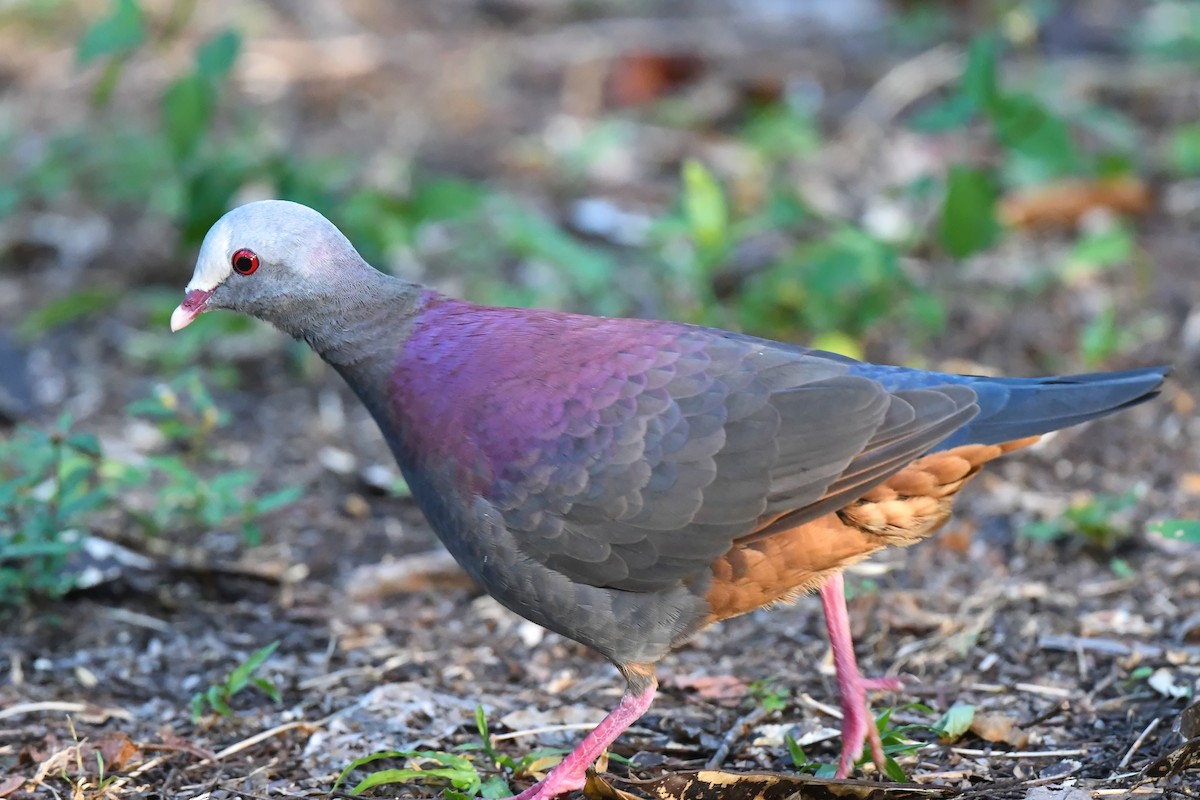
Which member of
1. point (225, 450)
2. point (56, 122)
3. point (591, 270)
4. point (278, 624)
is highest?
point (56, 122)

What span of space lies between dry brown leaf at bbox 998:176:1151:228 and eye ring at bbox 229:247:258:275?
4140 mm

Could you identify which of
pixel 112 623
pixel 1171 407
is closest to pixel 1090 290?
pixel 1171 407

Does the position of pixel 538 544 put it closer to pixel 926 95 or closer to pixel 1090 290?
pixel 1090 290

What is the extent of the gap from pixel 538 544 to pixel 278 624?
4.73ft

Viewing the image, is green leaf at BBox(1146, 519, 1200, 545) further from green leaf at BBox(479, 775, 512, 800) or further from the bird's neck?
the bird's neck

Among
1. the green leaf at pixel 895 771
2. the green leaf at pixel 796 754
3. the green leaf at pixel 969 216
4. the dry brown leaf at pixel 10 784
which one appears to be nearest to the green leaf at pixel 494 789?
the green leaf at pixel 796 754

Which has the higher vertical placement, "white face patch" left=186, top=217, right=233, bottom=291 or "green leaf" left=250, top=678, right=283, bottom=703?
"white face patch" left=186, top=217, right=233, bottom=291

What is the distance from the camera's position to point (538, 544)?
129 inches

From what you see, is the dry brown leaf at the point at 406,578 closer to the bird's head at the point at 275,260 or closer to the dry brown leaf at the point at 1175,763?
the bird's head at the point at 275,260

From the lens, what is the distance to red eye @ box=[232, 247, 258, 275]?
11.8 ft

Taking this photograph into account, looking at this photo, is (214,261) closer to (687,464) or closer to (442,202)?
(687,464)

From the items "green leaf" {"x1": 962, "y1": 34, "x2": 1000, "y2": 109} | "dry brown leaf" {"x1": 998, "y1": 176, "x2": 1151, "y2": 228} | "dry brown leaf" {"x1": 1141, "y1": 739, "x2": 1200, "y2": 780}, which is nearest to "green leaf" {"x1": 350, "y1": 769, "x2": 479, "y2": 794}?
"dry brown leaf" {"x1": 1141, "y1": 739, "x2": 1200, "y2": 780}

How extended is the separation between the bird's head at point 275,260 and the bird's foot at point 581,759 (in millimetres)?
1301

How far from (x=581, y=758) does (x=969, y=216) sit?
9.95 ft
